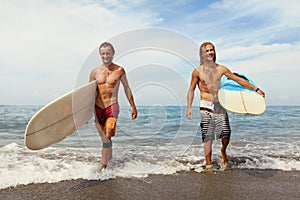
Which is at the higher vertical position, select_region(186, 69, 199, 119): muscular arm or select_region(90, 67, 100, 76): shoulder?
select_region(90, 67, 100, 76): shoulder

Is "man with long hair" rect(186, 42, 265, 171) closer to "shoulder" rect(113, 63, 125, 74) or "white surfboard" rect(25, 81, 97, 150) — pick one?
"shoulder" rect(113, 63, 125, 74)

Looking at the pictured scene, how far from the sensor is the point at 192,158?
5.02m

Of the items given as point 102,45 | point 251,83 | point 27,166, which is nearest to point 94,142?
point 27,166

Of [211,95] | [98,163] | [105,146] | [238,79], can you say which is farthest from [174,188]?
[238,79]

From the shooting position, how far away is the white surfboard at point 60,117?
3648mm

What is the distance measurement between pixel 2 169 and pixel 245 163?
12.2 feet

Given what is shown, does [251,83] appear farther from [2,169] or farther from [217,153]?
[2,169]

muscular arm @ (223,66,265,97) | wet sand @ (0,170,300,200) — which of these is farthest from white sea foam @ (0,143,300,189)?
muscular arm @ (223,66,265,97)

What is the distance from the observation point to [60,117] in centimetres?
395

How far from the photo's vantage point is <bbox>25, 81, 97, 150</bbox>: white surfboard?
3.65m

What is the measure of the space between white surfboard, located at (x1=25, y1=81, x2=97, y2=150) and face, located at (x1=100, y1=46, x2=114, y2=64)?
356mm

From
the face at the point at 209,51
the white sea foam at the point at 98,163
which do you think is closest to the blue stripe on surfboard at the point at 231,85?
the face at the point at 209,51

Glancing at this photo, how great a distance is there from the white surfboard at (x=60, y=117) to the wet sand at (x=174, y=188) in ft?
1.96

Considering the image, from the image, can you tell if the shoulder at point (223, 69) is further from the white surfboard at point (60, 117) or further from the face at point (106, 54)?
the white surfboard at point (60, 117)
